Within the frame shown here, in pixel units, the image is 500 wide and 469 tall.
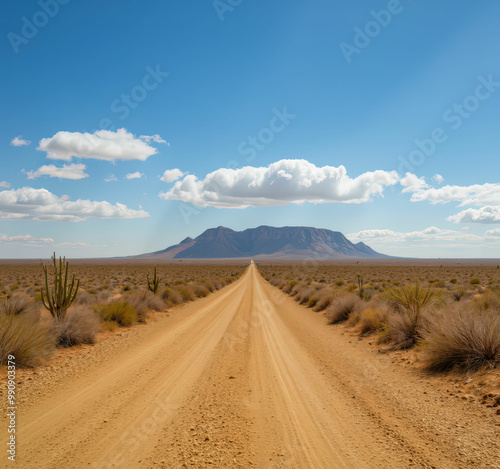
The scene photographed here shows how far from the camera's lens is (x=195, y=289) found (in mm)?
28547

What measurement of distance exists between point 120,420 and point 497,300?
1404 cm

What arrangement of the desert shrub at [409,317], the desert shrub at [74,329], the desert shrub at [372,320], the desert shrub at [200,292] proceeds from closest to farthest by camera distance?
the desert shrub at [409,317] → the desert shrub at [74,329] → the desert shrub at [372,320] → the desert shrub at [200,292]

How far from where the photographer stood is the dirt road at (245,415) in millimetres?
4125

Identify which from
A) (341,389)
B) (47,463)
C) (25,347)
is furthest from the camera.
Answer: (25,347)

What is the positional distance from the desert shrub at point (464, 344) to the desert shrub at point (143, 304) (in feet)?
39.8

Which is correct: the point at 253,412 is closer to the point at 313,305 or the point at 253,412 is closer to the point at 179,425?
the point at 179,425

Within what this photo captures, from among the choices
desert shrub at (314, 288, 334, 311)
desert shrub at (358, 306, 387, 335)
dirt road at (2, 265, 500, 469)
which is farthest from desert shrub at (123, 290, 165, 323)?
desert shrub at (358, 306, 387, 335)

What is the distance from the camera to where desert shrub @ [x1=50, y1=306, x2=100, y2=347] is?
401 inches

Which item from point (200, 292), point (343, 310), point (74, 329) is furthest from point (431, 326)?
point (200, 292)

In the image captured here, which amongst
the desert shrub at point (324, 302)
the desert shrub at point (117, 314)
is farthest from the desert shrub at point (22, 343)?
the desert shrub at point (324, 302)

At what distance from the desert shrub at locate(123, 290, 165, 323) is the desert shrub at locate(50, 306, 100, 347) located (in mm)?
4212

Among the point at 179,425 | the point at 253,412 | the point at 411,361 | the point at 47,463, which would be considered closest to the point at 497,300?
the point at 411,361

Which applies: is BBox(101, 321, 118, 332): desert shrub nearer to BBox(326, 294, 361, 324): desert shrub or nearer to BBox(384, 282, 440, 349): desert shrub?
BBox(326, 294, 361, 324): desert shrub

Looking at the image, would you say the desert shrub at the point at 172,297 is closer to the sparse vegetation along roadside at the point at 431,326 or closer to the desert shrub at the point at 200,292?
the desert shrub at the point at 200,292
